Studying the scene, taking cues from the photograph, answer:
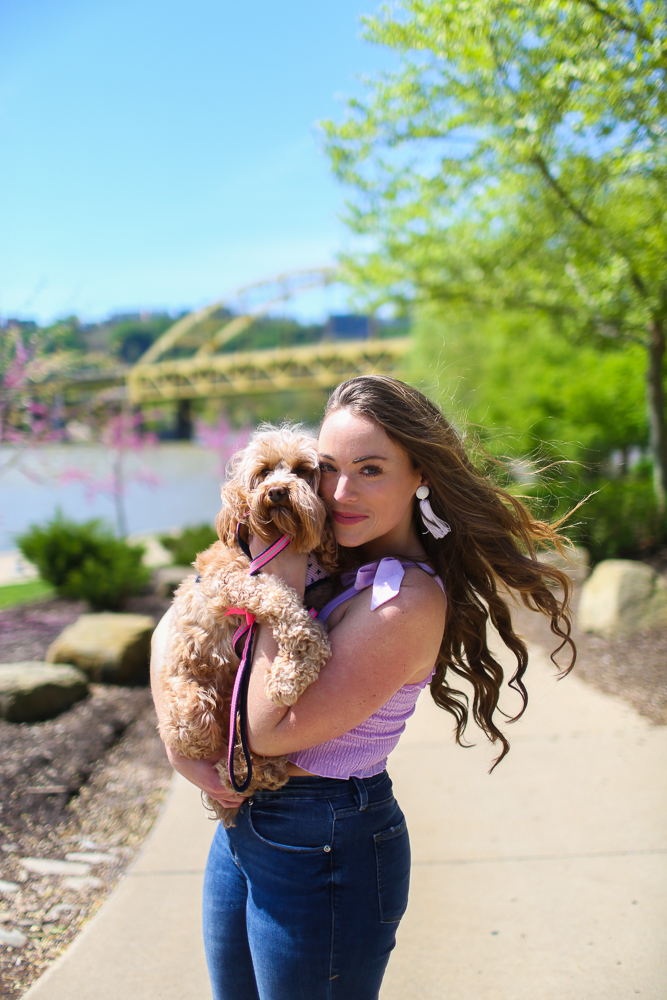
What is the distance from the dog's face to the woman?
0.05 m

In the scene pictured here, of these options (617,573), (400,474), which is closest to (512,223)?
(617,573)

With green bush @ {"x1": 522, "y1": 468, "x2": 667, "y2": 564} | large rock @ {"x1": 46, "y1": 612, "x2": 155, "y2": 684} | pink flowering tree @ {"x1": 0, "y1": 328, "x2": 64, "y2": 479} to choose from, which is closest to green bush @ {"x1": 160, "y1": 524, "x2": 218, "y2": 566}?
pink flowering tree @ {"x1": 0, "y1": 328, "x2": 64, "y2": 479}

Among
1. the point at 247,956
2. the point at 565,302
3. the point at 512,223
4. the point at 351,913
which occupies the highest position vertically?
the point at 512,223

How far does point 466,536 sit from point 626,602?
16.9 ft

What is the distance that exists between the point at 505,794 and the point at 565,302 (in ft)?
21.4

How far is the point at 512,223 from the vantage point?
28.2 feet

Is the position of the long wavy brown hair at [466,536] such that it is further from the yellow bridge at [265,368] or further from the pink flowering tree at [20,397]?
the yellow bridge at [265,368]

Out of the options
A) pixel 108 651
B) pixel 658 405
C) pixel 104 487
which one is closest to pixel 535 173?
pixel 658 405

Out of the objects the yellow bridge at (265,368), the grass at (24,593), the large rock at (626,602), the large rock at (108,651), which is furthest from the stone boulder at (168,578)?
the yellow bridge at (265,368)

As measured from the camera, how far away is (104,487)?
12016mm

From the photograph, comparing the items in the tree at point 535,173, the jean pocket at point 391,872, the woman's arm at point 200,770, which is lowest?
the jean pocket at point 391,872

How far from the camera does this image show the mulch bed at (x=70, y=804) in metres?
2.88

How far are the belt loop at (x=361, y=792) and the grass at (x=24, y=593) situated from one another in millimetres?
7333

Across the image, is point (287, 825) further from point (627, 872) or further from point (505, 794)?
point (505, 794)
